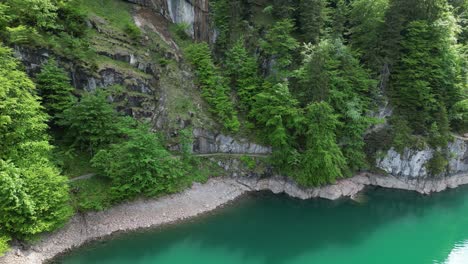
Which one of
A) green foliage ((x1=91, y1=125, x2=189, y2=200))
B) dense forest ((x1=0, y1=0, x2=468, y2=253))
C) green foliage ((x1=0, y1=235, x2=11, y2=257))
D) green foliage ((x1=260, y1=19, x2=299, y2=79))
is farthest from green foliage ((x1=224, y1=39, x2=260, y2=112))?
green foliage ((x1=0, y1=235, x2=11, y2=257))

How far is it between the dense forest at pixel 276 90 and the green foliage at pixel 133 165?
0.08m

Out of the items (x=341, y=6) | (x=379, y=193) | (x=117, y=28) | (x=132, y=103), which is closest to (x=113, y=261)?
(x=132, y=103)

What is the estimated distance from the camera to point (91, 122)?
22.7 m

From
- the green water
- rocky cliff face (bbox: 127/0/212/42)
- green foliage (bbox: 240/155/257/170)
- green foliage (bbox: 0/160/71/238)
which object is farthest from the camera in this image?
rocky cliff face (bbox: 127/0/212/42)

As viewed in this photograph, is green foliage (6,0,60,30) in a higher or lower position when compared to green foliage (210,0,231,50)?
lower

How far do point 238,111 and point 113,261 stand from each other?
16685 millimetres

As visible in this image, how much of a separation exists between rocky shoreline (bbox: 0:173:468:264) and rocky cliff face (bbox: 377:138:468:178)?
2.34ft

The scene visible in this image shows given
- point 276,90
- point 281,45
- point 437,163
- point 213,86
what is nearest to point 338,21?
point 281,45

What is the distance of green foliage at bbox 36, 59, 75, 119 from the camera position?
22.5 m

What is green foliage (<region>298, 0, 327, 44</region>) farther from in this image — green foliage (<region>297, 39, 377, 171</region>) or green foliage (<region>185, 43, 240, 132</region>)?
green foliage (<region>185, 43, 240, 132</region>)

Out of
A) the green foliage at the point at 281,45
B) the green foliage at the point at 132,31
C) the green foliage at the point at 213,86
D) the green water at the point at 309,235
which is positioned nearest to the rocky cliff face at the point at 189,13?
→ the green foliage at the point at 213,86

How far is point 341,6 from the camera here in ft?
104

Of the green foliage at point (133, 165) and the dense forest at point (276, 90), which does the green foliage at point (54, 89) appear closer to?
the dense forest at point (276, 90)

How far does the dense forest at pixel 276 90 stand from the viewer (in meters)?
22.5
